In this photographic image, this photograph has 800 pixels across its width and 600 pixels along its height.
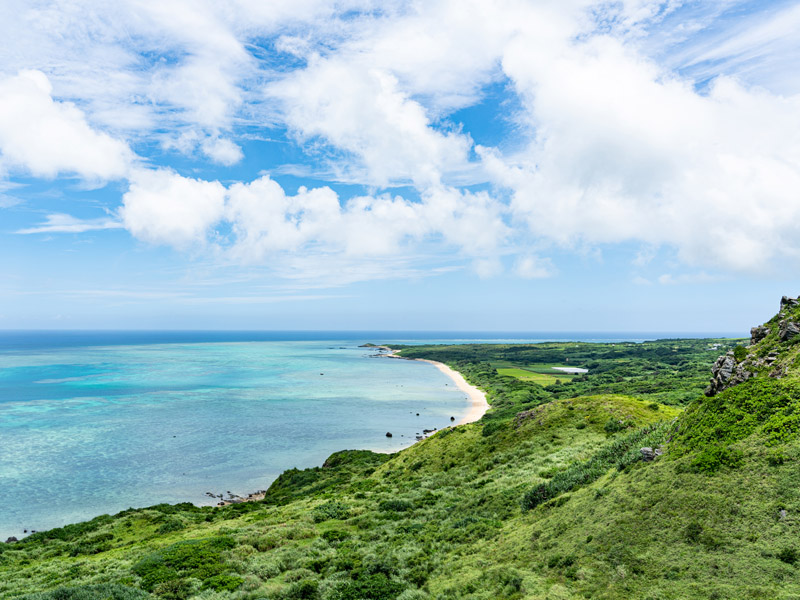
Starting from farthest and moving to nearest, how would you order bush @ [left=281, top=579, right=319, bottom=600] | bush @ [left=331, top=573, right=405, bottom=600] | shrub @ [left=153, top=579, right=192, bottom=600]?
1. shrub @ [left=153, top=579, right=192, bottom=600]
2. bush @ [left=281, top=579, right=319, bottom=600]
3. bush @ [left=331, top=573, right=405, bottom=600]

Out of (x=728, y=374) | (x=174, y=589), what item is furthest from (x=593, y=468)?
(x=174, y=589)

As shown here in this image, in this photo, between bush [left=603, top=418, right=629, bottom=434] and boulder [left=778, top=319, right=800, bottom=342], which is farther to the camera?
bush [left=603, top=418, right=629, bottom=434]

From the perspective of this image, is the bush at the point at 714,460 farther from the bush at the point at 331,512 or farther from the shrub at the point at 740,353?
the bush at the point at 331,512

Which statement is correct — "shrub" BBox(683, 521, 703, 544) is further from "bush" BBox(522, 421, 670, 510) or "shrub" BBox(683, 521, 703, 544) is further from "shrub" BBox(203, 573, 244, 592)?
"shrub" BBox(203, 573, 244, 592)

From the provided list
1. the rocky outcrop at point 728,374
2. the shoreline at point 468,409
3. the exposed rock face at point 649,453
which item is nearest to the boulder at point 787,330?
the rocky outcrop at point 728,374

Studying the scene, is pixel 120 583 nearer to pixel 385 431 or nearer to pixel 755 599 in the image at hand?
pixel 755 599

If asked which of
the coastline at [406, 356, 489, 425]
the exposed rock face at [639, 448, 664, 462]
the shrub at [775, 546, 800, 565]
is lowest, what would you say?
the coastline at [406, 356, 489, 425]

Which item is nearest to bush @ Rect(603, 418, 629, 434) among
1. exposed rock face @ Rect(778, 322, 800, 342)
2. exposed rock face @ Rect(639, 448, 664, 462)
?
exposed rock face @ Rect(639, 448, 664, 462)

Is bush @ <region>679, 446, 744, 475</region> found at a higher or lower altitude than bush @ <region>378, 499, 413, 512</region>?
higher

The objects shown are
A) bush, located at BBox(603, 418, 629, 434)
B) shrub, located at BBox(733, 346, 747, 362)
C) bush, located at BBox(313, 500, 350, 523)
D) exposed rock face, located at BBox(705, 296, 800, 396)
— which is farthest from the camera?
bush, located at BBox(603, 418, 629, 434)
